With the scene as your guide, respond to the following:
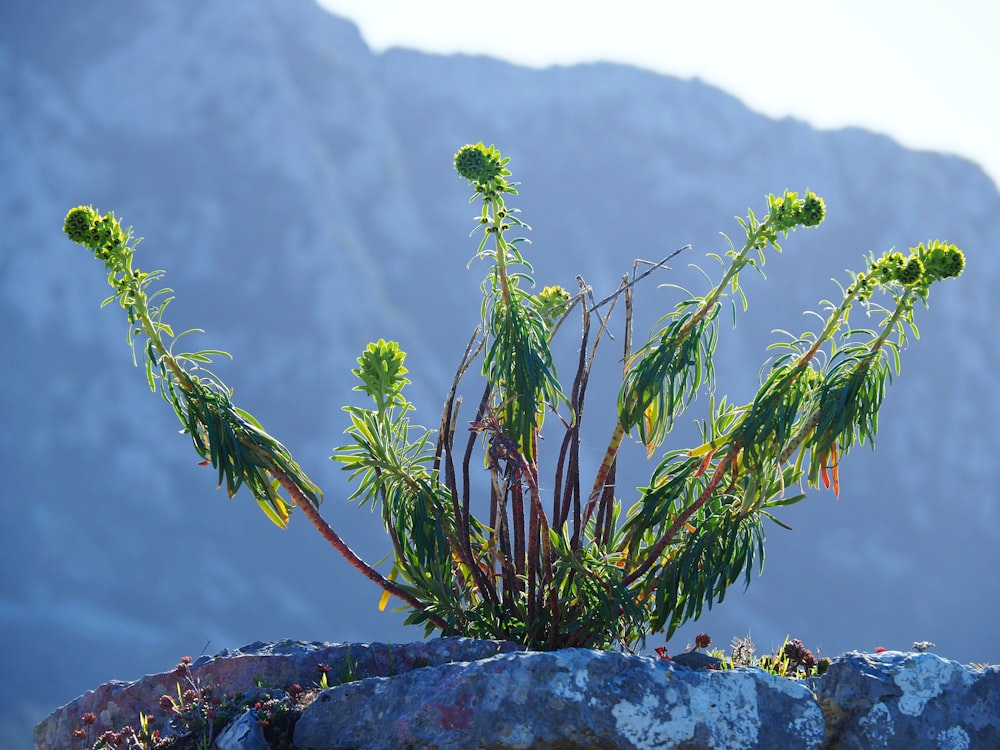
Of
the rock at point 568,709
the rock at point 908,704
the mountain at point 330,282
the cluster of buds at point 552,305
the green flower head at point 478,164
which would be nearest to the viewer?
the rock at point 568,709

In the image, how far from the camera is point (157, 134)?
119000mm

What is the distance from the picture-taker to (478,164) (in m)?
6.23

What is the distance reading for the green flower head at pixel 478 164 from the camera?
20.4ft

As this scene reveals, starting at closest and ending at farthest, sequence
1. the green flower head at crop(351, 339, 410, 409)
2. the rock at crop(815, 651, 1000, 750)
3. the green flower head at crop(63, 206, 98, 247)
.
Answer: the rock at crop(815, 651, 1000, 750) → the green flower head at crop(63, 206, 98, 247) → the green flower head at crop(351, 339, 410, 409)

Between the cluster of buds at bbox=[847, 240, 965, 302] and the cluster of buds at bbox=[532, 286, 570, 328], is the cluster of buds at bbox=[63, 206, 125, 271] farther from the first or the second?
the cluster of buds at bbox=[847, 240, 965, 302]

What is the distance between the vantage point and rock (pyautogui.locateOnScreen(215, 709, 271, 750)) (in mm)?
4926

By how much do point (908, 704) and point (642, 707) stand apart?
3.87 ft

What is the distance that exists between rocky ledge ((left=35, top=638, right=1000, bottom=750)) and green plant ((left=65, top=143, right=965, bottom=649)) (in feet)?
3.53

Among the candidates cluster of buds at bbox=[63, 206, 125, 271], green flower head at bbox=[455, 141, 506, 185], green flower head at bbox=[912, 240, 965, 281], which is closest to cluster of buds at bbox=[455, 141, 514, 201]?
green flower head at bbox=[455, 141, 506, 185]

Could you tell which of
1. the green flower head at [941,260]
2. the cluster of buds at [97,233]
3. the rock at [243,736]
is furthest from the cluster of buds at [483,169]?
the rock at [243,736]

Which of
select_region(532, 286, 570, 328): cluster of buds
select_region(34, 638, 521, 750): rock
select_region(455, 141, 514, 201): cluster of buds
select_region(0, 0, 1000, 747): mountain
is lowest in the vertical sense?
select_region(34, 638, 521, 750): rock

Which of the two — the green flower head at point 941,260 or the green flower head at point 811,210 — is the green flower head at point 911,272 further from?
the green flower head at point 811,210

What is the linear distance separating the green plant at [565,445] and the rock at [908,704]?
1.02 metres

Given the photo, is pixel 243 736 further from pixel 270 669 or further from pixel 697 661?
pixel 697 661
